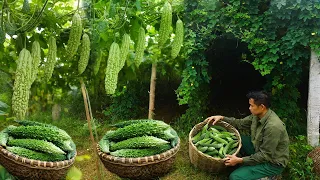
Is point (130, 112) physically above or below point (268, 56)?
below

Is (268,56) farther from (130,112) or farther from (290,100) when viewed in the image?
(130,112)

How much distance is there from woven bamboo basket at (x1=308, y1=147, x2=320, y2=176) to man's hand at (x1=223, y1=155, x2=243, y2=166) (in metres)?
0.85

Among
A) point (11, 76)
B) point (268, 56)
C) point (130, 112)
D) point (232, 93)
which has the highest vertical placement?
point (268, 56)

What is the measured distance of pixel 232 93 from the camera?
5363 millimetres

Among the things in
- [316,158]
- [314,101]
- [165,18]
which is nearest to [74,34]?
[165,18]

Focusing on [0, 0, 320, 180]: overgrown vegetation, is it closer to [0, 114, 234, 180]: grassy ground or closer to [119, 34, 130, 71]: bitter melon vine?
[0, 114, 234, 180]: grassy ground

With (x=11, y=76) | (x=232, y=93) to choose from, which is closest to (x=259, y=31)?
(x=232, y=93)

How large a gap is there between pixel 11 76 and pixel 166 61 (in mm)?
2198

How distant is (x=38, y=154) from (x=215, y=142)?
2009mm

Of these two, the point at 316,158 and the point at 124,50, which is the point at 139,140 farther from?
the point at 316,158

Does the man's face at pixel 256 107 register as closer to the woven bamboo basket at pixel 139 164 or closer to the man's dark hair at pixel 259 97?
the man's dark hair at pixel 259 97

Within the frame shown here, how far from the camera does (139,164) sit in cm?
282

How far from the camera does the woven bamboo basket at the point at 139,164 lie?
2.81 metres

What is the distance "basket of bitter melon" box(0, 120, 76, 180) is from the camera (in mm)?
2629
